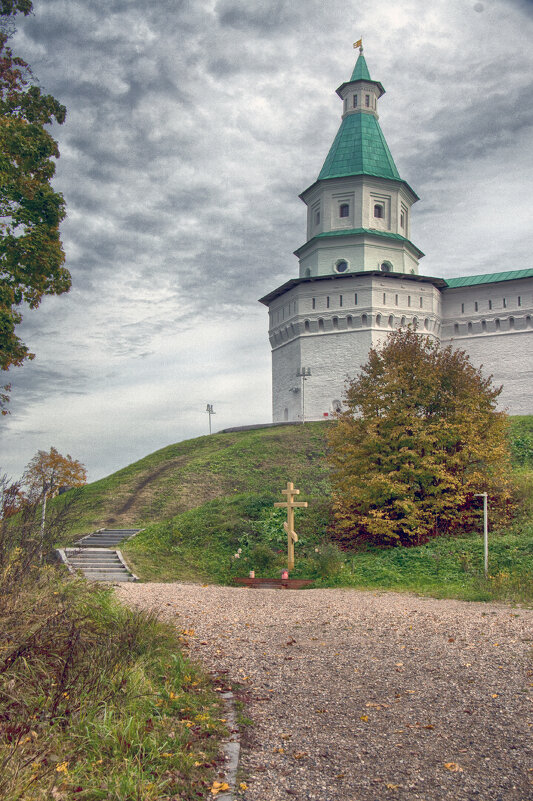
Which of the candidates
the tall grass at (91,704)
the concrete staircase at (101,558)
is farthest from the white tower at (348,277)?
the tall grass at (91,704)

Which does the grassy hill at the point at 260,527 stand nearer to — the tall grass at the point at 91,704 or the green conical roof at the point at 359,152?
the tall grass at the point at 91,704

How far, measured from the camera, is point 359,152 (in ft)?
163

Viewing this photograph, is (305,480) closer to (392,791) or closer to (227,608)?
(227,608)

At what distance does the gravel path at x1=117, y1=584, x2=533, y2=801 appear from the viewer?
5117mm

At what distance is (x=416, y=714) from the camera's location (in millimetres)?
6441

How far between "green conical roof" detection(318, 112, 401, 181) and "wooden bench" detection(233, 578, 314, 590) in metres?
39.1

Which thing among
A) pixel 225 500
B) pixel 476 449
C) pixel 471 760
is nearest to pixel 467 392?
pixel 476 449

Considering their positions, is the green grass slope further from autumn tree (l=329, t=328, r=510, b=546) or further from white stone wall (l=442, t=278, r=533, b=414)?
white stone wall (l=442, t=278, r=533, b=414)

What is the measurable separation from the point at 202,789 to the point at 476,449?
608 inches

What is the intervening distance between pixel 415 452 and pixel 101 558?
33.6 feet

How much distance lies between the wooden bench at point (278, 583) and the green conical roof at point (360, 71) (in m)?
47.1

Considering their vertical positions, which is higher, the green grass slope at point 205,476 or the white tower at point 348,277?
the white tower at point 348,277

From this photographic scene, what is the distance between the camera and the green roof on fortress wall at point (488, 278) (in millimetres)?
48500

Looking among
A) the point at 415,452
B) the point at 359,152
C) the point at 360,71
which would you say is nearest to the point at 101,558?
the point at 415,452
